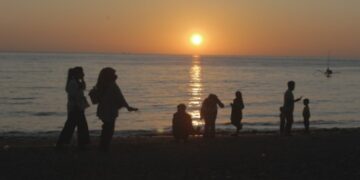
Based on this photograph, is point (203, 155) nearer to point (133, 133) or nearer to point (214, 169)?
point (214, 169)

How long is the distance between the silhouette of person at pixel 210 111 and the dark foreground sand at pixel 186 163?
3120 millimetres

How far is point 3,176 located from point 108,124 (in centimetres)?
242

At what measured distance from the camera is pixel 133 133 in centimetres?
2245

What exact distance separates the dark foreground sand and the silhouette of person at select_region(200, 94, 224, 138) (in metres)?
3.12

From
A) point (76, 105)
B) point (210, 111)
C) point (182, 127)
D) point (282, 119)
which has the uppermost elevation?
point (76, 105)

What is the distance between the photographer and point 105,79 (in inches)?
400

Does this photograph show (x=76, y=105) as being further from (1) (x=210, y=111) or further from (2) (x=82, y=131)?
(1) (x=210, y=111)

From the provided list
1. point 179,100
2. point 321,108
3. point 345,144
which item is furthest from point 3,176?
point 179,100

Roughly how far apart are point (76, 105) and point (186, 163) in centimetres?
237

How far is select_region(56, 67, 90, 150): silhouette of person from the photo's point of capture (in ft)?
34.1

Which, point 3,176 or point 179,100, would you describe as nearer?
point 3,176

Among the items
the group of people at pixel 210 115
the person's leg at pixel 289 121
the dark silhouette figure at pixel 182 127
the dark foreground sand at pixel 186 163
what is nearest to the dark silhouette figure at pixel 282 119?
the group of people at pixel 210 115

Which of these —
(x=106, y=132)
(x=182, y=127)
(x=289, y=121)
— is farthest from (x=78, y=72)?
(x=289, y=121)

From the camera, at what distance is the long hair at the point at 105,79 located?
10133mm
